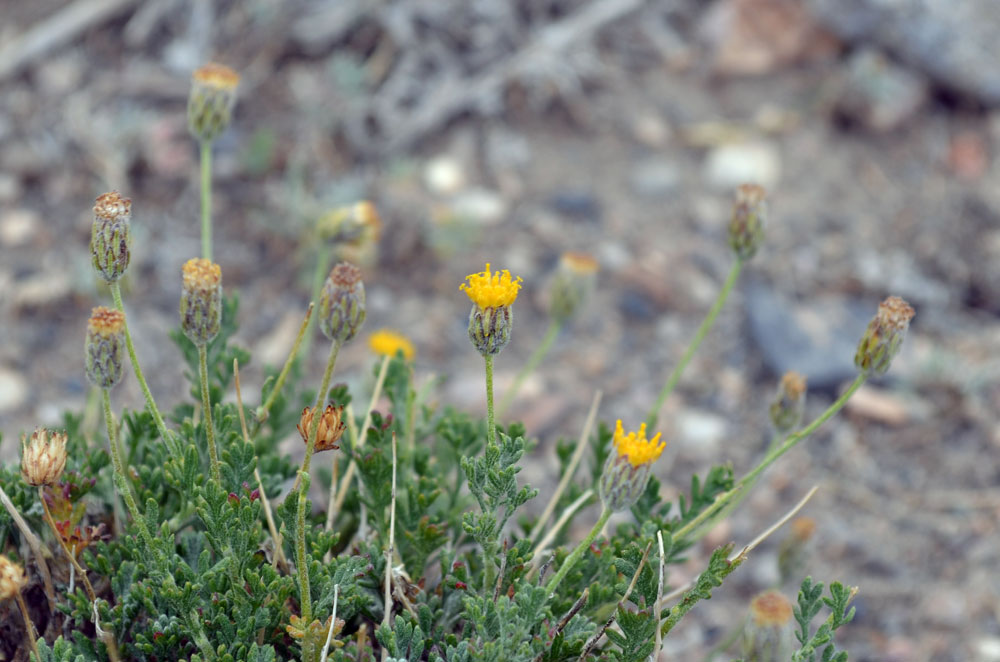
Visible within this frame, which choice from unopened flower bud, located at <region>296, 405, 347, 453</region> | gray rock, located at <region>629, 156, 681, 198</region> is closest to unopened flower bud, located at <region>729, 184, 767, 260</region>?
unopened flower bud, located at <region>296, 405, 347, 453</region>

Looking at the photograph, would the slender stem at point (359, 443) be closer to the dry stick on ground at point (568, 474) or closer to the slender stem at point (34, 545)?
the dry stick on ground at point (568, 474)

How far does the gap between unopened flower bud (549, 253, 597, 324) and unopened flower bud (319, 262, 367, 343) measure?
3.83ft

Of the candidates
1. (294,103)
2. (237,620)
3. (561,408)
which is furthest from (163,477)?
(294,103)

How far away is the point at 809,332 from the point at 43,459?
140 inches

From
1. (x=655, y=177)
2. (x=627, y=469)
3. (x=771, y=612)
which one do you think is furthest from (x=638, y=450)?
(x=655, y=177)

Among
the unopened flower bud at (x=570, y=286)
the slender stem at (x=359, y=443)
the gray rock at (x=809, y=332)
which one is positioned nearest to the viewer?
the slender stem at (x=359, y=443)

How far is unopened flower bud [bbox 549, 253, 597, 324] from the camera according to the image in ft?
9.65

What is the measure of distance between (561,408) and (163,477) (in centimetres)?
245

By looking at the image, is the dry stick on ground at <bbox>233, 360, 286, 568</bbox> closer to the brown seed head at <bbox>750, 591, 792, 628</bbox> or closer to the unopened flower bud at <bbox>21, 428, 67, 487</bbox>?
the unopened flower bud at <bbox>21, 428, 67, 487</bbox>

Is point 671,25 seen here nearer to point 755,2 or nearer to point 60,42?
point 755,2

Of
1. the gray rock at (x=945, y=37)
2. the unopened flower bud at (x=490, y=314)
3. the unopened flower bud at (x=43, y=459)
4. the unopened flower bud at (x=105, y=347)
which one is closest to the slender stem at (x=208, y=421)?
the unopened flower bud at (x=105, y=347)

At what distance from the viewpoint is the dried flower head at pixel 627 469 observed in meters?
1.80

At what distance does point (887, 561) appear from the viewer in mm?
3764

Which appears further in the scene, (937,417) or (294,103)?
(294,103)
